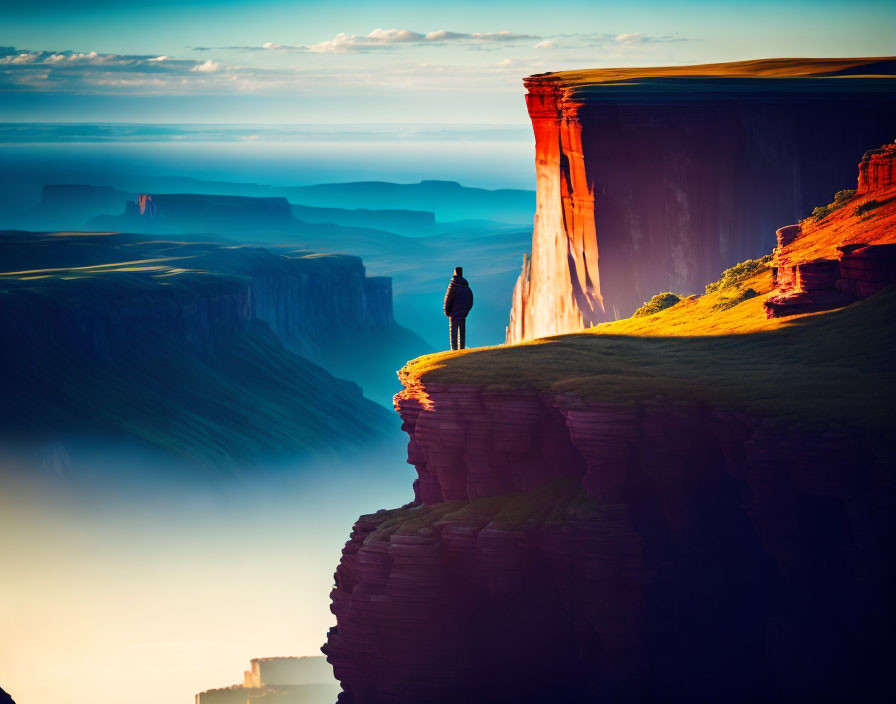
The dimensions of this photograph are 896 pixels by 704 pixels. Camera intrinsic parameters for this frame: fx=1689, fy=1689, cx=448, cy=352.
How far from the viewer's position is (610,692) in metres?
63.8

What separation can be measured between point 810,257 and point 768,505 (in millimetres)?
23090

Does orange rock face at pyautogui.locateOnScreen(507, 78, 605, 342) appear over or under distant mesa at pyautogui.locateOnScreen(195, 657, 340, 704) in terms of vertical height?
over

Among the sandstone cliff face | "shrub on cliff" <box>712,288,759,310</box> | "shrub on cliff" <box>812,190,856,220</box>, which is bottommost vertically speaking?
the sandstone cliff face

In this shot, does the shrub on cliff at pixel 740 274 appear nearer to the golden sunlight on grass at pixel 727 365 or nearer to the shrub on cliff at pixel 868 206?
the golden sunlight on grass at pixel 727 365

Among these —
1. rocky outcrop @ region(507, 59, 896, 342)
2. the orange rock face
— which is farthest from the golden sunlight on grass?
the orange rock face

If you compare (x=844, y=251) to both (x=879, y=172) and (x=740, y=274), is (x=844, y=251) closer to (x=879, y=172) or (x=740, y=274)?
(x=879, y=172)

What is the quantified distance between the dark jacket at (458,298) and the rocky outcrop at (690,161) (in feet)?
174

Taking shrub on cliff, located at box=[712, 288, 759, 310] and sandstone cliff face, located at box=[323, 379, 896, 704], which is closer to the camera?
sandstone cliff face, located at box=[323, 379, 896, 704]

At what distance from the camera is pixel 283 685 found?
14000 cm

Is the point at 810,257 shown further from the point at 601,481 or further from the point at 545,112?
the point at 545,112

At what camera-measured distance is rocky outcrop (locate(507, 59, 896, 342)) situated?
126 meters

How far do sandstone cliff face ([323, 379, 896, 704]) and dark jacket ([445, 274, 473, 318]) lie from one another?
23.4 ft

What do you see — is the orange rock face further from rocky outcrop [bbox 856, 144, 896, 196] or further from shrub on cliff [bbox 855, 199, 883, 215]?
shrub on cliff [bbox 855, 199, 883, 215]

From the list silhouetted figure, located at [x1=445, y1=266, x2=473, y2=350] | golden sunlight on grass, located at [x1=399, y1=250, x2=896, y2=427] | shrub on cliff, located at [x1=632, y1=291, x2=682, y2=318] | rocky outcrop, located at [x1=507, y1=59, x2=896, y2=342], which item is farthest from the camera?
rocky outcrop, located at [x1=507, y1=59, x2=896, y2=342]
